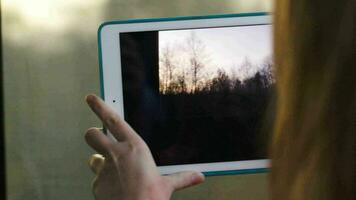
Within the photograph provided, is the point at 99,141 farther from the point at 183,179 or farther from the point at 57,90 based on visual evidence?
the point at 57,90

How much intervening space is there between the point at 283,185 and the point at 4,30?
0.38m

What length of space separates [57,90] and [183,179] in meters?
0.21

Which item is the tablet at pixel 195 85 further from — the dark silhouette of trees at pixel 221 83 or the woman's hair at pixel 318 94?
the woman's hair at pixel 318 94

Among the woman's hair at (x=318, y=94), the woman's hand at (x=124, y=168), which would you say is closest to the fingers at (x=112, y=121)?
the woman's hand at (x=124, y=168)

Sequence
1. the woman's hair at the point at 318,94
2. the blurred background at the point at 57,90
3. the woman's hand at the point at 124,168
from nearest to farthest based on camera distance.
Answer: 1. the woman's hair at the point at 318,94
2. the woman's hand at the point at 124,168
3. the blurred background at the point at 57,90

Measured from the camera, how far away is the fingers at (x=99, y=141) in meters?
0.43

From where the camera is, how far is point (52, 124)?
588 mm

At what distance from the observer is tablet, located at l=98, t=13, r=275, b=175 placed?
0.47 metres

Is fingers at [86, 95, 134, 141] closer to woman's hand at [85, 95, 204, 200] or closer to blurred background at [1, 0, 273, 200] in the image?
woman's hand at [85, 95, 204, 200]

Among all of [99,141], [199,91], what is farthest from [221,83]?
[99,141]

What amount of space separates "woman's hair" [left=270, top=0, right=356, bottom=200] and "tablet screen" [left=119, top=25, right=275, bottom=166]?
17 cm

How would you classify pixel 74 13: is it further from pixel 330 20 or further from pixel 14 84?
pixel 330 20

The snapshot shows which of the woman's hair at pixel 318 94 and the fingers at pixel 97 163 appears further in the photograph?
the fingers at pixel 97 163

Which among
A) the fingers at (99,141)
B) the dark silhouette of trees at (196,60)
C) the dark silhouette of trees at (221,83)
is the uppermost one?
the dark silhouette of trees at (196,60)
